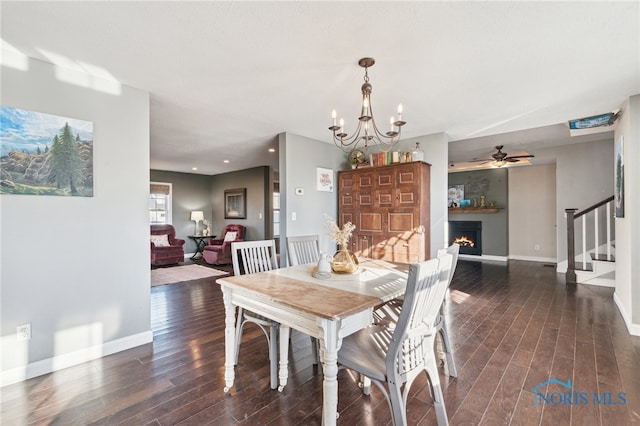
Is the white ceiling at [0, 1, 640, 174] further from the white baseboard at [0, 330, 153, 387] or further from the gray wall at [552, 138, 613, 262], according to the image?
the gray wall at [552, 138, 613, 262]

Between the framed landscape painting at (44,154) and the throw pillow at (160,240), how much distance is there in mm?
4847

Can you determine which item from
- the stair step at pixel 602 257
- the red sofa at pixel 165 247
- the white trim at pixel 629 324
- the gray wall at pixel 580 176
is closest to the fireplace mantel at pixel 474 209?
the gray wall at pixel 580 176

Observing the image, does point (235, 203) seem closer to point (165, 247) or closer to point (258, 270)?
point (165, 247)

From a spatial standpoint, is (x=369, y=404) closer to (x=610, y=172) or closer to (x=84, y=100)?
(x=84, y=100)

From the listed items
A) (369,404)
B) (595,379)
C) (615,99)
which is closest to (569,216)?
(615,99)

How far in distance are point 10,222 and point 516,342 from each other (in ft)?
13.8

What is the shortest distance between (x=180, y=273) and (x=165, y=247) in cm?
129

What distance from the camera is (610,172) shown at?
5.25 metres

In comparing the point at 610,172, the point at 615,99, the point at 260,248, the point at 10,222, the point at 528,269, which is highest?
the point at 615,99

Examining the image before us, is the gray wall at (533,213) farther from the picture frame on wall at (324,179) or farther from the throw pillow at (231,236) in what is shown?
the throw pillow at (231,236)

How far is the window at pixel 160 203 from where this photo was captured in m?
7.79

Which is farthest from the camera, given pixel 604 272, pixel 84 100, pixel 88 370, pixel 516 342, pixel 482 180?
pixel 482 180

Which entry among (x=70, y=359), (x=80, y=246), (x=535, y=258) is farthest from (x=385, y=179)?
(x=535, y=258)

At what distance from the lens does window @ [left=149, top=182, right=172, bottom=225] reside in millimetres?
7793
